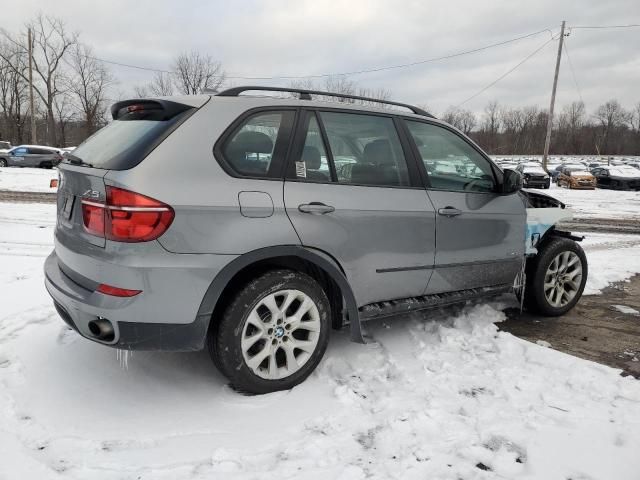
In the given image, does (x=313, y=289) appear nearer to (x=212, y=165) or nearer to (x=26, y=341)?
(x=212, y=165)

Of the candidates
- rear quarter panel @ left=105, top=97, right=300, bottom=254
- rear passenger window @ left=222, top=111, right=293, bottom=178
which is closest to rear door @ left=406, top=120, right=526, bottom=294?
rear passenger window @ left=222, top=111, right=293, bottom=178

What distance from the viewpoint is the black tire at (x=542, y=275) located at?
14.3 feet

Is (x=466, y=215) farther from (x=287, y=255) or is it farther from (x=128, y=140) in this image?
(x=128, y=140)

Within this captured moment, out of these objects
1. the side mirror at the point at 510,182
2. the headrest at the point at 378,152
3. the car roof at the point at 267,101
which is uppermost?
the car roof at the point at 267,101

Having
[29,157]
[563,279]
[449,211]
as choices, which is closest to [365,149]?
[449,211]

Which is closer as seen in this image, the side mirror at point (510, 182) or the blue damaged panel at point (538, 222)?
the side mirror at point (510, 182)

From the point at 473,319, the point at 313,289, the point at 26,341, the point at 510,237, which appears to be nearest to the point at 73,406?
the point at 26,341

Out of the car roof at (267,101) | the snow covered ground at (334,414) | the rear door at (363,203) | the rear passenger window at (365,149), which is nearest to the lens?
the snow covered ground at (334,414)

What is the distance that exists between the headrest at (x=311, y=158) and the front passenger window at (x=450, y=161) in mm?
939

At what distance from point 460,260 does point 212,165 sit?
210 centimetres

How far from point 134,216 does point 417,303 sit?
2109 mm

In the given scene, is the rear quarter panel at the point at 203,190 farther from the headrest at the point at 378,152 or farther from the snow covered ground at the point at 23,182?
the snow covered ground at the point at 23,182

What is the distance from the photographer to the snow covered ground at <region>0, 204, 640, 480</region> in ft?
7.38

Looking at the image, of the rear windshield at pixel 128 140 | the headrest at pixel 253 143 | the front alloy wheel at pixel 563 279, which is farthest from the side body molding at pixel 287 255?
the front alloy wheel at pixel 563 279
